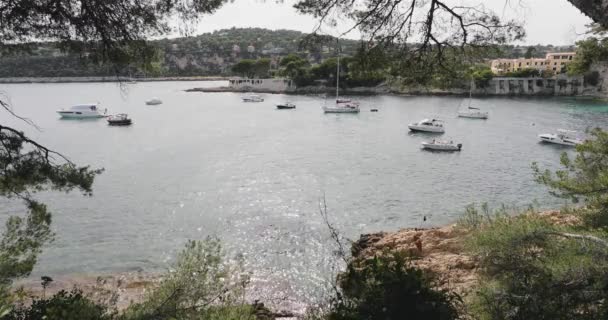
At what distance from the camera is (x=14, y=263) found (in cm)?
674

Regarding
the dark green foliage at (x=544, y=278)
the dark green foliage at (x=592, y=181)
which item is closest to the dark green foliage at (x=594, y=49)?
the dark green foliage at (x=592, y=181)

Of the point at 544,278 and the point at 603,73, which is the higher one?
the point at 603,73

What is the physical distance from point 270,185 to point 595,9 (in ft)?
70.6

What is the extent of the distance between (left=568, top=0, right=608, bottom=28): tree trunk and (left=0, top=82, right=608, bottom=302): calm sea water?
5441mm

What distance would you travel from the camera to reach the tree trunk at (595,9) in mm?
3361

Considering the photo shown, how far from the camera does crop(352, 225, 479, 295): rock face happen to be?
11789 millimetres

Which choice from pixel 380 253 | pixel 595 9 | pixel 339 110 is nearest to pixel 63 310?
pixel 595 9

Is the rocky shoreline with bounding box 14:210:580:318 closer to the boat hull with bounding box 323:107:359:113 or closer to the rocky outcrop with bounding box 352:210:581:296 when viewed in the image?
the rocky outcrop with bounding box 352:210:581:296

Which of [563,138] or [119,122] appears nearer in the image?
[563,138]

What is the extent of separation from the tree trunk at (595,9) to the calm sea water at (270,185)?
5441mm

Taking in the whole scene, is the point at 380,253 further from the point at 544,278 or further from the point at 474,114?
the point at 474,114

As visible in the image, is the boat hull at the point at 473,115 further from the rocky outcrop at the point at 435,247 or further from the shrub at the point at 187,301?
the shrub at the point at 187,301

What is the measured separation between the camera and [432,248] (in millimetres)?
13961

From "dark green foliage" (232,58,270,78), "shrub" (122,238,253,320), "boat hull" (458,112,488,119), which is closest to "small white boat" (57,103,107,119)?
"boat hull" (458,112,488,119)
